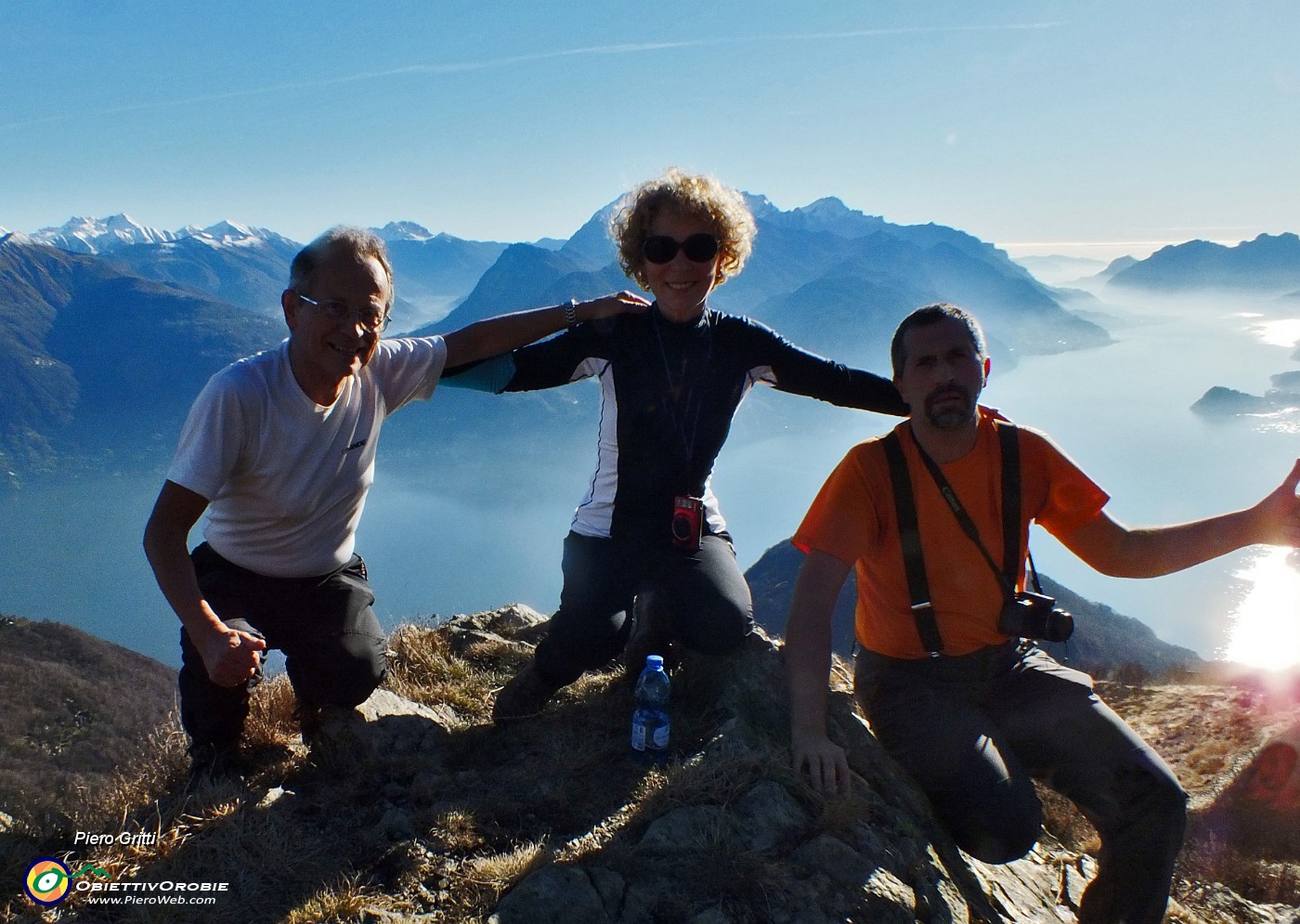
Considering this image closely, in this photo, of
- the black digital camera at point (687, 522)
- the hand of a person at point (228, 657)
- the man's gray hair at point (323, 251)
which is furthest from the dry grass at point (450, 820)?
the man's gray hair at point (323, 251)

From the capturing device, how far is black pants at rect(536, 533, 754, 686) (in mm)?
4586

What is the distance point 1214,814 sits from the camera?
5.55 m

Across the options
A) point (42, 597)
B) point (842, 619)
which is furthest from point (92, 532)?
point (842, 619)

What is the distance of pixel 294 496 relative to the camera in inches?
153

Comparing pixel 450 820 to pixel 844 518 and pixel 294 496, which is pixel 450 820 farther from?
pixel 844 518

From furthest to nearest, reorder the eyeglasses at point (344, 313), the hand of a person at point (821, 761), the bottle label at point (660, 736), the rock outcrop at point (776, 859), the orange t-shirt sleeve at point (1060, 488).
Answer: the bottle label at point (660, 736)
the orange t-shirt sleeve at point (1060, 488)
the eyeglasses at point (344, 313)
the hand of a person at point (821, 761)
the rock outcrop at point (776, 859)

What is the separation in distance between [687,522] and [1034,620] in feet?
6.69

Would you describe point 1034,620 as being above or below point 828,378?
below

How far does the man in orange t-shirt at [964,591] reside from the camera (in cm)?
360

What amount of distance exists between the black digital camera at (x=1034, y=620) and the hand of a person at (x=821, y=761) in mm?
1114

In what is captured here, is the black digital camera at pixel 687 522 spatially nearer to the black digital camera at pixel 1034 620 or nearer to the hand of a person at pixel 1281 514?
the black digital camera at pixel 1034 620

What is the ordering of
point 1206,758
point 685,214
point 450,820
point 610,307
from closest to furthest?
point 450,820
point 685,214
point 610,307
point 1206,758

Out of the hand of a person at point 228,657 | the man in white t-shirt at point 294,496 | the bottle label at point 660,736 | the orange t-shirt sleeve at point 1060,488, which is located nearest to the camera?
the hand of a person at point 228,657

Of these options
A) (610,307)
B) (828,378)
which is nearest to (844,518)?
(828,378)
